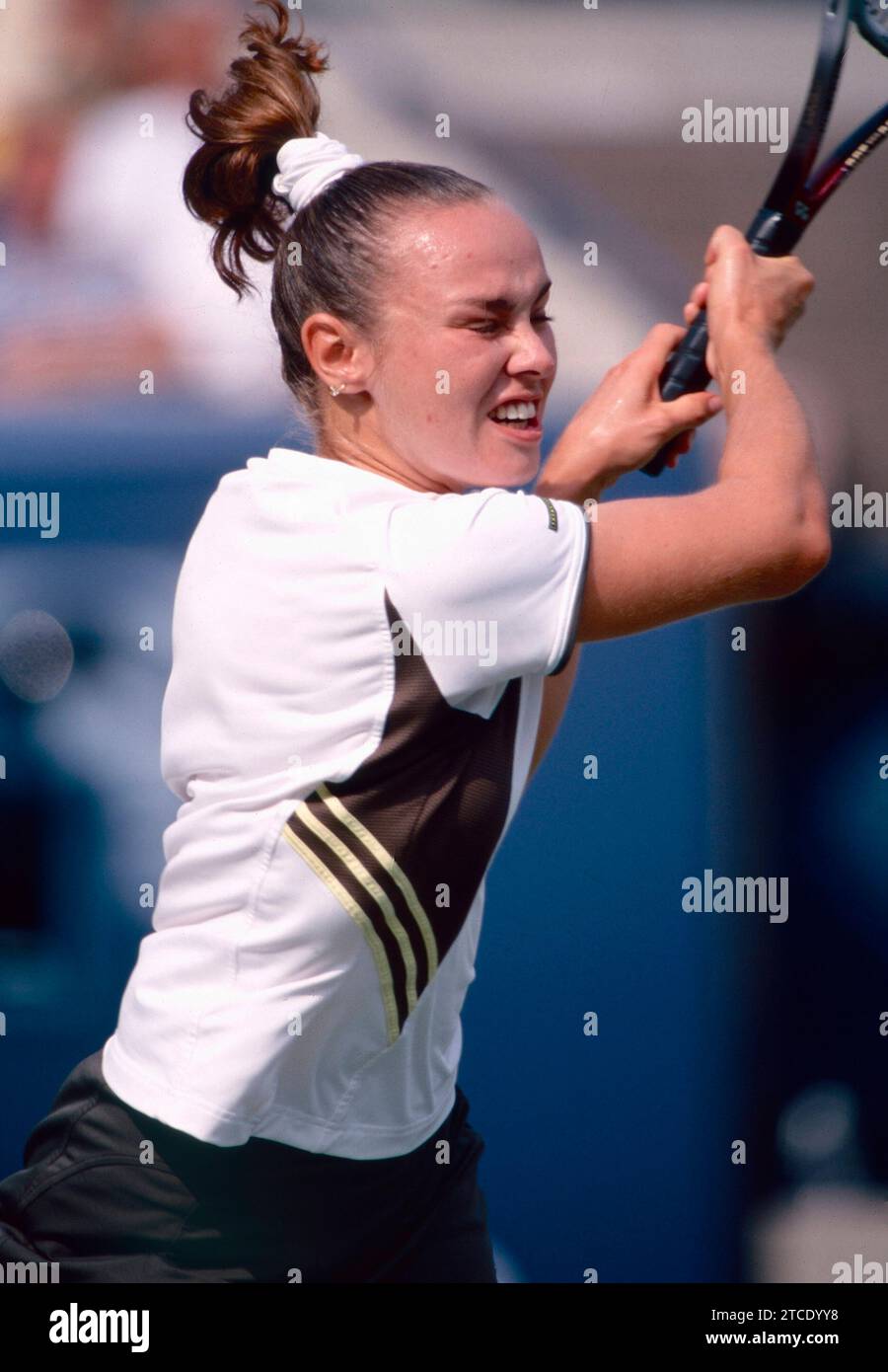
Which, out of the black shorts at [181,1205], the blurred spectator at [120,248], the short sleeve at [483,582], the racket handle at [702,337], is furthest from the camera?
the blurred spectator at [120,248]

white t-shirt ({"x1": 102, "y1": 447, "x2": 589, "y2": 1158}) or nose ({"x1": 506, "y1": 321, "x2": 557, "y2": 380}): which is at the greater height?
nose ({"x1": 506, "y1": 321, "x2": 557, "y2": 380})

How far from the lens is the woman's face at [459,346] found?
1482mm

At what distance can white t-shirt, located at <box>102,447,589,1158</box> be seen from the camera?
4.27 ft

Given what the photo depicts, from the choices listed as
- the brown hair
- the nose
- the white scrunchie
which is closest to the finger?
the nose

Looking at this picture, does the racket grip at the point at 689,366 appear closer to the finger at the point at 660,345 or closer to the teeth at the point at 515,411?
the finger at the point at 660,345

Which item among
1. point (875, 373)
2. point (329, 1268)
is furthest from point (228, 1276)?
point (875, 373)

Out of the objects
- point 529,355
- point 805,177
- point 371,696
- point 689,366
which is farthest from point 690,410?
point 371,696

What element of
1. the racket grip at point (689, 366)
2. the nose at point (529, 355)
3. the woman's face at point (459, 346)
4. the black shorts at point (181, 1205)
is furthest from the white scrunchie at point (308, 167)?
the black shorts at point (181, 1205)

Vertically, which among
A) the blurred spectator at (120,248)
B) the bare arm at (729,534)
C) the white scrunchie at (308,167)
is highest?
the blurred spectator at (120,248)

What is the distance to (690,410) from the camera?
4.95ft

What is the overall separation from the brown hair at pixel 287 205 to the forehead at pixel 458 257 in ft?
0.07

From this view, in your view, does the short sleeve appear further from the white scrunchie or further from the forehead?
the white scrunchie
